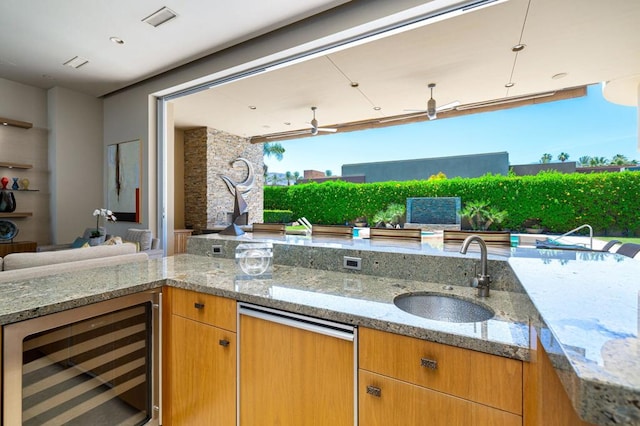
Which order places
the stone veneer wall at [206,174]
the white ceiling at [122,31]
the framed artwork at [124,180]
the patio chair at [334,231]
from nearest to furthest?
the white ceiling at [122,31]
the patio chair at [334,231]
the framed artwork at [124,180]
the stone veneer wall at [206,174]

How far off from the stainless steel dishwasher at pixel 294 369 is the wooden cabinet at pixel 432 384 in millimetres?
63

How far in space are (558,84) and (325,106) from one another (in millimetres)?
3478

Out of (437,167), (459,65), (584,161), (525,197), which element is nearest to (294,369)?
(459,65)

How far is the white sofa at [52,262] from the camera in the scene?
159 centimetres

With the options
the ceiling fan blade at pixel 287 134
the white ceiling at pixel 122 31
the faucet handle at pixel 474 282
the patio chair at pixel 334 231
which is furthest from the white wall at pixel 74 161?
the faucet handle at pixel 474 282

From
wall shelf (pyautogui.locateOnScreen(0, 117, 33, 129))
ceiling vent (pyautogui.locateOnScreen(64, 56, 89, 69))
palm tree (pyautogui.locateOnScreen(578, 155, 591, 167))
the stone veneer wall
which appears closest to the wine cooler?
ceiling vent (pyautogui.locateOnScreen(64, 56, 89, 69))

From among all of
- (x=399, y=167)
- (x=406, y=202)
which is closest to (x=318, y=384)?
(x=406, y=202)

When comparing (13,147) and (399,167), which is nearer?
(13,147)

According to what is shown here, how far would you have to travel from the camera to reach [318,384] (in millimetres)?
1062

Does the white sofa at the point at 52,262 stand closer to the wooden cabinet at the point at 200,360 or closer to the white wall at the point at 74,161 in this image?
the wooden cabinet at the point at 200,360

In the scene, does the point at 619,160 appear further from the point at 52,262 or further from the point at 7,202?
the point at 7,202

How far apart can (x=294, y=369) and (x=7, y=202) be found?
5271 mm

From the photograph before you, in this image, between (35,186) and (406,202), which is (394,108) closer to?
(406,202)

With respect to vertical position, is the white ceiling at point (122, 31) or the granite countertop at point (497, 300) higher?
the white ceiling at point (122, 31)
